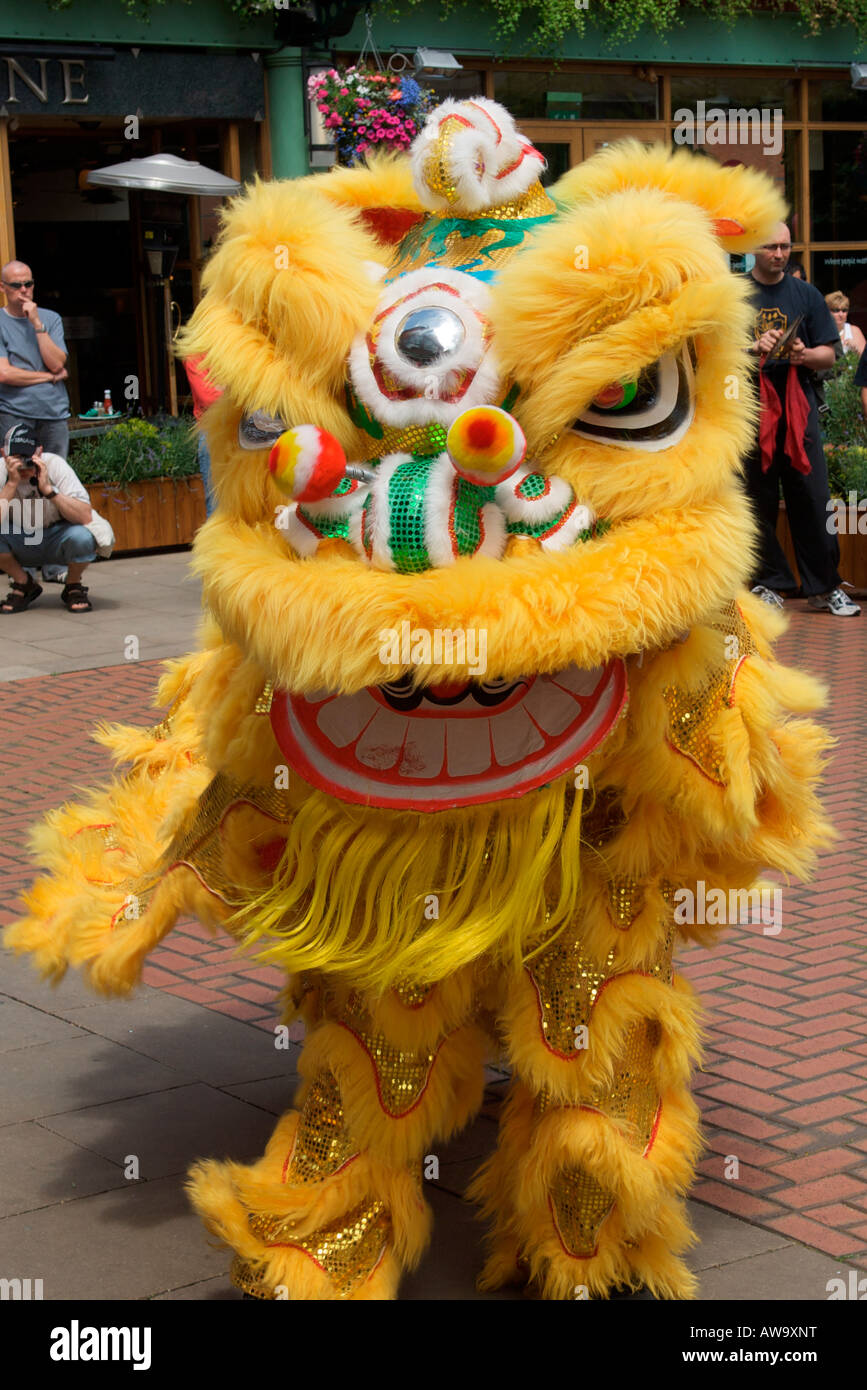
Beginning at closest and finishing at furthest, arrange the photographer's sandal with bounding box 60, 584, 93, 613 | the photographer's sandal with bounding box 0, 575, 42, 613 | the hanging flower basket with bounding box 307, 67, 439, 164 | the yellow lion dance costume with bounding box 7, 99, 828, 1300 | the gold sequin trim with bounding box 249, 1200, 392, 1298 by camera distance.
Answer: the yellow lion dance costume with bounding box 7, 99, 828, 1300 < the gold sequin trim with bounding box 249, 1200, 392, 1298 < the photographer's sandal with bounding box 60, 584, 93, 613 < the photographer's sandal with bounding box 0, 575, 42, 613 < the hanging flower basket with bounding box 307, 67, 439, 164

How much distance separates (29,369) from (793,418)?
5.12 meters

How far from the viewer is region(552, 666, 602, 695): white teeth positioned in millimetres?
3053

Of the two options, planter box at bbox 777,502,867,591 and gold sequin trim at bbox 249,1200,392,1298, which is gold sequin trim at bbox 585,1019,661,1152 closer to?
gold sequin trim at bbox 249,1200,392,1298

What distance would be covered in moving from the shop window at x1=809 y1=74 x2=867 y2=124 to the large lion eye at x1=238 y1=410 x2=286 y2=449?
16991mm

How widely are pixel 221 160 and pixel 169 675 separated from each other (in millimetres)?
11335

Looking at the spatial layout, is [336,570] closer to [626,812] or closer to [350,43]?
[626,812]

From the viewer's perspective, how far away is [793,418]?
9578mm

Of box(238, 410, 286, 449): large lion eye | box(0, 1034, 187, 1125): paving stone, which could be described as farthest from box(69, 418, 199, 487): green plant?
box(238, 410, 286, 449): large lion eye

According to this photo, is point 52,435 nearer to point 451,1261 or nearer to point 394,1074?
point 451,1261

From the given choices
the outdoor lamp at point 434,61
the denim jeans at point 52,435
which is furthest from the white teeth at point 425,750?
the outdoor lamp at point 434,61

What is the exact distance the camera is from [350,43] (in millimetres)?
14594

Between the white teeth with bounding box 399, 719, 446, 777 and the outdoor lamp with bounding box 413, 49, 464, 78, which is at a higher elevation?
the outdoor lamp with bounding box 413, 49, 464, 78

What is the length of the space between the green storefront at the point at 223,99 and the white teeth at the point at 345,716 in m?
11.0

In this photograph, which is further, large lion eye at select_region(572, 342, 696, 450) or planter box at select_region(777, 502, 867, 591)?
planter box at select_region(777, 502, 867, 591)
